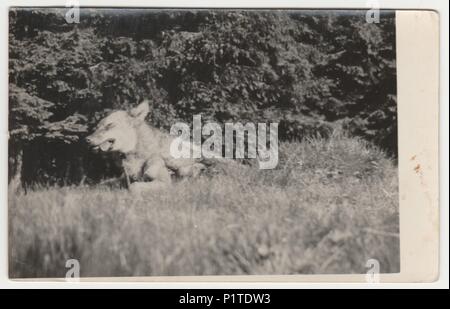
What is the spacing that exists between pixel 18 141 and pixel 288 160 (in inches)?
51.3

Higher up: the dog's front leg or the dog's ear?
the dog's ear

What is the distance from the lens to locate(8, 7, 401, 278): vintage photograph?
240 centimetres

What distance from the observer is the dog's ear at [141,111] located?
2.44 meters

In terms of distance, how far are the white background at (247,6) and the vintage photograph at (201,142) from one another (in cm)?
4

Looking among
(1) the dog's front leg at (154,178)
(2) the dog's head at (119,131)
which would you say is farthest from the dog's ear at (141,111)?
(1) the dog's front leg at (154,178)

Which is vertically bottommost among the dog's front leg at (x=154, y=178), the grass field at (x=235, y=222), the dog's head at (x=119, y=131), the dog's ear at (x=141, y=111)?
the grass field at (x=235, y=222)

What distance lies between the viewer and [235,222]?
95.1 inches

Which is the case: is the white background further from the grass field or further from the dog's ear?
the dog's ear

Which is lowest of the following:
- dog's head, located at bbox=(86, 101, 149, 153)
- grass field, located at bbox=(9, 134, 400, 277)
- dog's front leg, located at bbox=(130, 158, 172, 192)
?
grass field, located at bbox=(9, 134, 400, 277)

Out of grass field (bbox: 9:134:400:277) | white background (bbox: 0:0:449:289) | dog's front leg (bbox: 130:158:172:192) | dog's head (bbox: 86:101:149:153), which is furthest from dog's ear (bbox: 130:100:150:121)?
white background (bbox: 0:0:449:289)

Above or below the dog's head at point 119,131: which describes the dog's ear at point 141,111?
above

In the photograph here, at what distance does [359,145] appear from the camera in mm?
2447

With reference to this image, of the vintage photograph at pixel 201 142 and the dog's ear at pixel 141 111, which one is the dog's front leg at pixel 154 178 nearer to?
the vintage photograph at pixel 201 142

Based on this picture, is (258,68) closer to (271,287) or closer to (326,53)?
(326,53)
